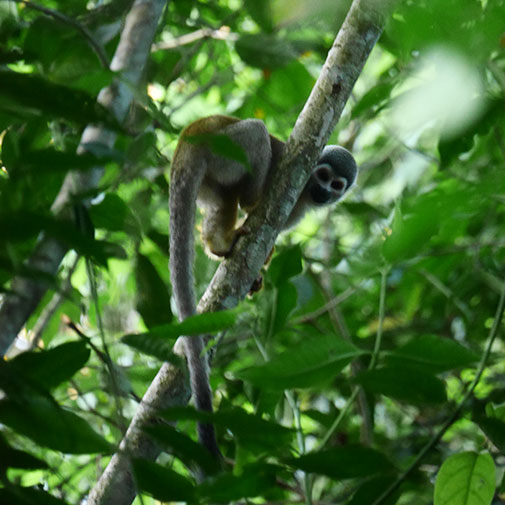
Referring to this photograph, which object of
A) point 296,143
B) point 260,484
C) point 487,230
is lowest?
point 260,484

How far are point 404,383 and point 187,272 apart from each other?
1427 millimetres

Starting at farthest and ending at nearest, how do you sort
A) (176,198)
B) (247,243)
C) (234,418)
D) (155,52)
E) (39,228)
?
(155,52) → (176,198) → (247,243) → (234,418) → (39,228)

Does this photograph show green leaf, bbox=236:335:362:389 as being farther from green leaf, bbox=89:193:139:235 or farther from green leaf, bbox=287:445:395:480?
green leaf, bbox=89:193:139:235

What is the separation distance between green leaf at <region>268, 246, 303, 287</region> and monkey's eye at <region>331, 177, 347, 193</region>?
2.19 m

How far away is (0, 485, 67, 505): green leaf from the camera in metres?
1.07

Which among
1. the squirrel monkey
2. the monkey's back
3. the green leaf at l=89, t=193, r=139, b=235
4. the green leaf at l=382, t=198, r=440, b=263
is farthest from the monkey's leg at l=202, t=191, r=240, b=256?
the green leaf at l=382, t=198, r=440, b=263

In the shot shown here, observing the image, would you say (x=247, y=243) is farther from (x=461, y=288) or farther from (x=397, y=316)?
(x=397, y=316)

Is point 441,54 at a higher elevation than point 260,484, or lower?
higher

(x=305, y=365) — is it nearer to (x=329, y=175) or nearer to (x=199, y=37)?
(x=199, y=37)

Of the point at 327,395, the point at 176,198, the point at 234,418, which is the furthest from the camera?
the point at 327,395

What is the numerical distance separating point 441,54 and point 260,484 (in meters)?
1.20

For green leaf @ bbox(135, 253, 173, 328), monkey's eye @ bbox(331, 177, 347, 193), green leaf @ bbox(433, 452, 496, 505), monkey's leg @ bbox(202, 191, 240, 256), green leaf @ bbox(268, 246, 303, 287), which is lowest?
green leaf @ bbox(433, 452, 496, 505)

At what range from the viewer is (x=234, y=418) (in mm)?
1179

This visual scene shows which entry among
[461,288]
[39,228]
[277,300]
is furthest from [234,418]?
[461,288]
